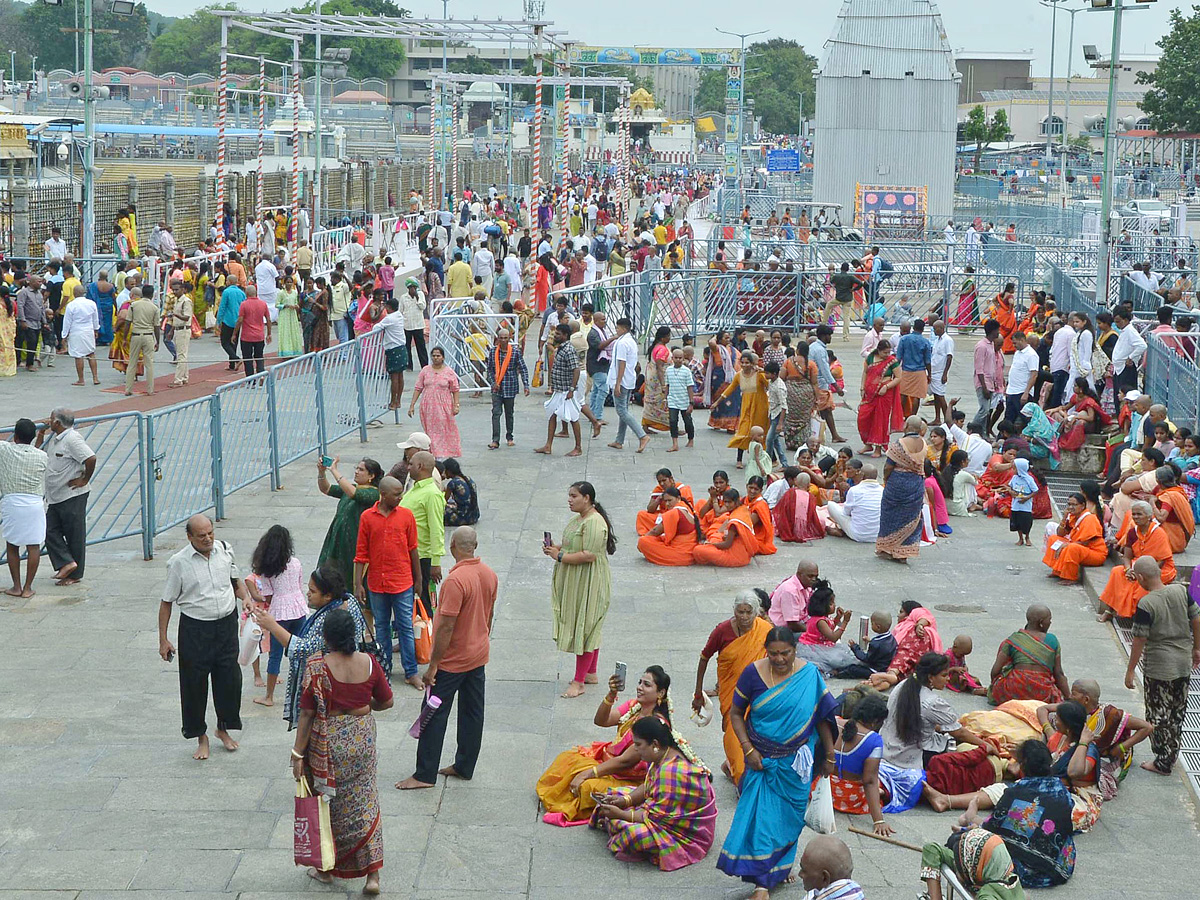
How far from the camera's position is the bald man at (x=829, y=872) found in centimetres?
568

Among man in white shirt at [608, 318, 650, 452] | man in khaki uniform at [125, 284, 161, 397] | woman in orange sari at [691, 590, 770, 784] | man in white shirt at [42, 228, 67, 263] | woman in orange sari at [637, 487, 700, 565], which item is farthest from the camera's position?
man in white shirt at [42, 228, 67, 263]

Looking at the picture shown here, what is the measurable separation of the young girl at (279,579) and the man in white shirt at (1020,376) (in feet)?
35.6

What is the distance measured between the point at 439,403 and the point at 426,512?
5.30m

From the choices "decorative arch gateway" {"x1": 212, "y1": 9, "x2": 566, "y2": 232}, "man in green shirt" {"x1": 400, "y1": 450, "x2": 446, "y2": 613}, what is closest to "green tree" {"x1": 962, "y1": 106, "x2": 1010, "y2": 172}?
"decorative arch gateway" {"x1": 212, "y1": 9, "x2": 566, "y2": 232}

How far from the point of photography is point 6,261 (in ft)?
78.8

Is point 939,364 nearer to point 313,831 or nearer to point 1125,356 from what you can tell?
point 1125,356

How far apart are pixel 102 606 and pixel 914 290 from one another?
1986 centimetres

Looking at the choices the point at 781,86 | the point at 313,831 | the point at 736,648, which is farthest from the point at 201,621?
the point at 781,86

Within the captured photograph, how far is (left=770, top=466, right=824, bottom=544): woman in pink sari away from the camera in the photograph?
548 inches

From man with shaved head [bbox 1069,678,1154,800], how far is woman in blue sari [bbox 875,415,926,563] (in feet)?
15.1

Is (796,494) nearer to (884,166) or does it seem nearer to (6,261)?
(6,261)

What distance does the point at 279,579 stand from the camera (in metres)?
8.91

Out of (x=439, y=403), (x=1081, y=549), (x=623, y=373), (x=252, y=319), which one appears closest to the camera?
(x=1081, y=549)

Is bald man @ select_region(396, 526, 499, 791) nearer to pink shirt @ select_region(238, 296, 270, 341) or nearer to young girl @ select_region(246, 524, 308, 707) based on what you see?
young girl @ select_region(246, 524, 308, 707)
